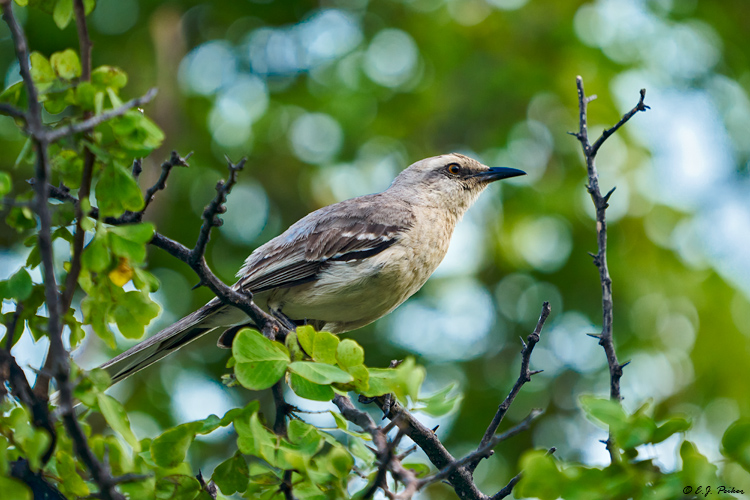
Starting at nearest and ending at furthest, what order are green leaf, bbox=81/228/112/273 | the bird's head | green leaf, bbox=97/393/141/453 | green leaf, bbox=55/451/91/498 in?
green leaf, bbox=97/393/141/453 < green leaf, bbox=81/228/112/273 < green leaf, bbox=55/451/91/498 < the bird's head

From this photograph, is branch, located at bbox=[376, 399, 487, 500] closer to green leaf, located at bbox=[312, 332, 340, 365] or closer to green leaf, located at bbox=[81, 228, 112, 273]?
green leaf, located at bbox=[312, 332, 340, 365]

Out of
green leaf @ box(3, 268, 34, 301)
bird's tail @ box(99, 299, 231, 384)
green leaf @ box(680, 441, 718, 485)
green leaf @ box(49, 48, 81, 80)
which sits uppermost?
bird's tail @ box(99, 299, 231, 384)

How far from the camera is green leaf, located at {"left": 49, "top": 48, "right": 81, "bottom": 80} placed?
224cm

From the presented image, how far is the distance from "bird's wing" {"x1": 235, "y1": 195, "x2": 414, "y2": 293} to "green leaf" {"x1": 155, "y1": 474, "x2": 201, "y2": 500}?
96.3 inches

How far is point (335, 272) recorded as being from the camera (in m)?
4.90

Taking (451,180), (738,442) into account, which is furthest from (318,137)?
(738,442)

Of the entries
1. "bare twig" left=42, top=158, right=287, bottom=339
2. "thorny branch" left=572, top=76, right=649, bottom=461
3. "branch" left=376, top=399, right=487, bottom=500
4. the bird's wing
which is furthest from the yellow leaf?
the bird's wing

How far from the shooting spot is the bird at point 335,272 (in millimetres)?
4723

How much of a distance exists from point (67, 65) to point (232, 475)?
1.58 m

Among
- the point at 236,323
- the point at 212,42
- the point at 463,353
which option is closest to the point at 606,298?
the point at 236,323

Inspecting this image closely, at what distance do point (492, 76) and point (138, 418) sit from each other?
6.24m

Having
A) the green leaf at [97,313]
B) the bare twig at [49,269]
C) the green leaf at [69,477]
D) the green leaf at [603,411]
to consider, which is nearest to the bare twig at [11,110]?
the bare twig at [49,269]

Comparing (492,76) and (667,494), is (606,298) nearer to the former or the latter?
(667,494)

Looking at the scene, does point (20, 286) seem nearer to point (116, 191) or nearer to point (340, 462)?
point (116, 191)
